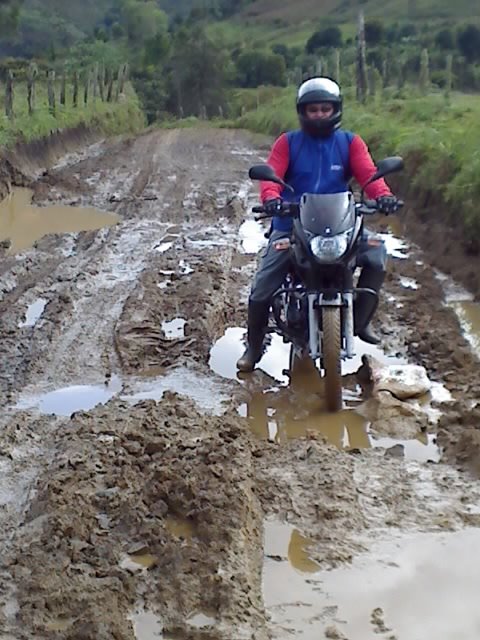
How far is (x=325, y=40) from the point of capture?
6662 centimetres

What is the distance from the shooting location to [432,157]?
478 inches

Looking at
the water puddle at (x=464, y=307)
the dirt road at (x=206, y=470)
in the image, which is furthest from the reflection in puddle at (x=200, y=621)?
the water puddle at (x=464, y=307)

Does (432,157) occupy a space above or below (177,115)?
above

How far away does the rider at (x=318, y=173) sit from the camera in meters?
6.24

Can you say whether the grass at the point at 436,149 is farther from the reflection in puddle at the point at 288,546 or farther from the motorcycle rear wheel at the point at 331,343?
the reflection in puddle at the point at 288,546

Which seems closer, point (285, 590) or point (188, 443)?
point (285, 590)

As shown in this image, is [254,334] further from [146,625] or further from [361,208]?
[146,625]

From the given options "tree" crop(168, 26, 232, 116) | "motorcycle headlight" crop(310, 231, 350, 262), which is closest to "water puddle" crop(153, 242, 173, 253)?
"motorcycle headlight" crop(310, 231, 350, 262)

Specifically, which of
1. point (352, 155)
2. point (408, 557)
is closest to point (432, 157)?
point (352, 155)

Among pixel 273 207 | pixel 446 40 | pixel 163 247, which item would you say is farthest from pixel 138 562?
pixel 446 40

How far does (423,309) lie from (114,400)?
3180mm

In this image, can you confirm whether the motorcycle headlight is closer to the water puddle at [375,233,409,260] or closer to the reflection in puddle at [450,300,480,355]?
the reflection in puddle at [450,300,480,355]

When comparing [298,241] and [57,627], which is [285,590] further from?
[298,241]

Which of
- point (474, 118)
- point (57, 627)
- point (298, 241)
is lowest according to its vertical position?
point (474, 118)
